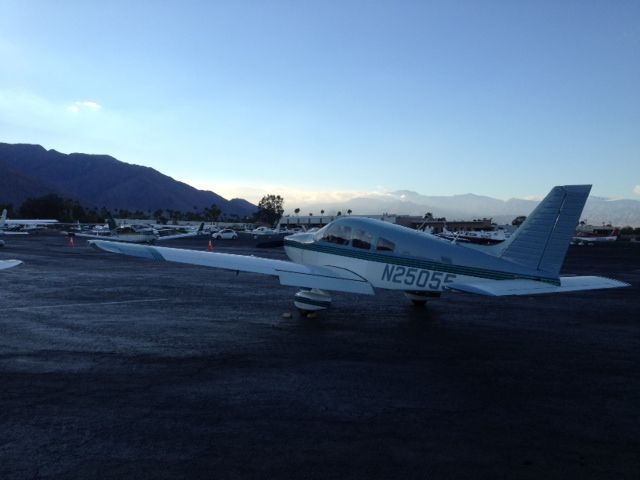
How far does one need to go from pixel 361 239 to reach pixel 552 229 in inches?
190

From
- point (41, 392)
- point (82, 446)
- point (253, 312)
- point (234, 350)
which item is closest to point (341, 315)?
point (253, 312)

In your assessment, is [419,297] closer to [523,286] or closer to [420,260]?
[420,260]

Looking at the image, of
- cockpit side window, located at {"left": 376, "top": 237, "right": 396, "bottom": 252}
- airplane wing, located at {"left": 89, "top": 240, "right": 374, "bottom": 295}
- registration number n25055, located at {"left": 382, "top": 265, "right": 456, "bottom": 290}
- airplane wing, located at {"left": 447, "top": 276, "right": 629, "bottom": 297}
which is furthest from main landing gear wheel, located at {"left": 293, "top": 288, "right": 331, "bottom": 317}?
airplane wing, located at {"left": 447, "top": 276, "right": 629, "bottom": 297}

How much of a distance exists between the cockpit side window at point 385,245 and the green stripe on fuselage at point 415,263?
17 cm

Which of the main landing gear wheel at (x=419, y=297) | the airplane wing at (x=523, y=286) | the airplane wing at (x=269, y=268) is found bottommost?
the main landing gear wheel at (x=419, y=297)

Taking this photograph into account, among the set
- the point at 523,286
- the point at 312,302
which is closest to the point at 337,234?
the point at 312,302

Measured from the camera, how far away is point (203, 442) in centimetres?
558

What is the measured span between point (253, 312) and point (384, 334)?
447 cm

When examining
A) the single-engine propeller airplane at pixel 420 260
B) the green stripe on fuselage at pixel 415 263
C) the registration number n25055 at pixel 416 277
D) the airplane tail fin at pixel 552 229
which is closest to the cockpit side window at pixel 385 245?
the single-engine propeller airplane at pixel 420 260

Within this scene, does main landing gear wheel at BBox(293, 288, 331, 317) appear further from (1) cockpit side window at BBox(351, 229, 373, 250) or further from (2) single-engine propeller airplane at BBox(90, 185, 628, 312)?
(1) cockpit side window at BBox(351, 229, 373, 250)

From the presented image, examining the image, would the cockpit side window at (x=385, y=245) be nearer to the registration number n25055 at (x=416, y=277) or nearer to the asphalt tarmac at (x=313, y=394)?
the registration number n25055 at (x=416, y=277)

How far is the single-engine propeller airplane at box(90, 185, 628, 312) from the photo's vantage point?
1160 cm

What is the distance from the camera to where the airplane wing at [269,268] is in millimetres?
12773

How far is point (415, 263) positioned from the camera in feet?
42.3
